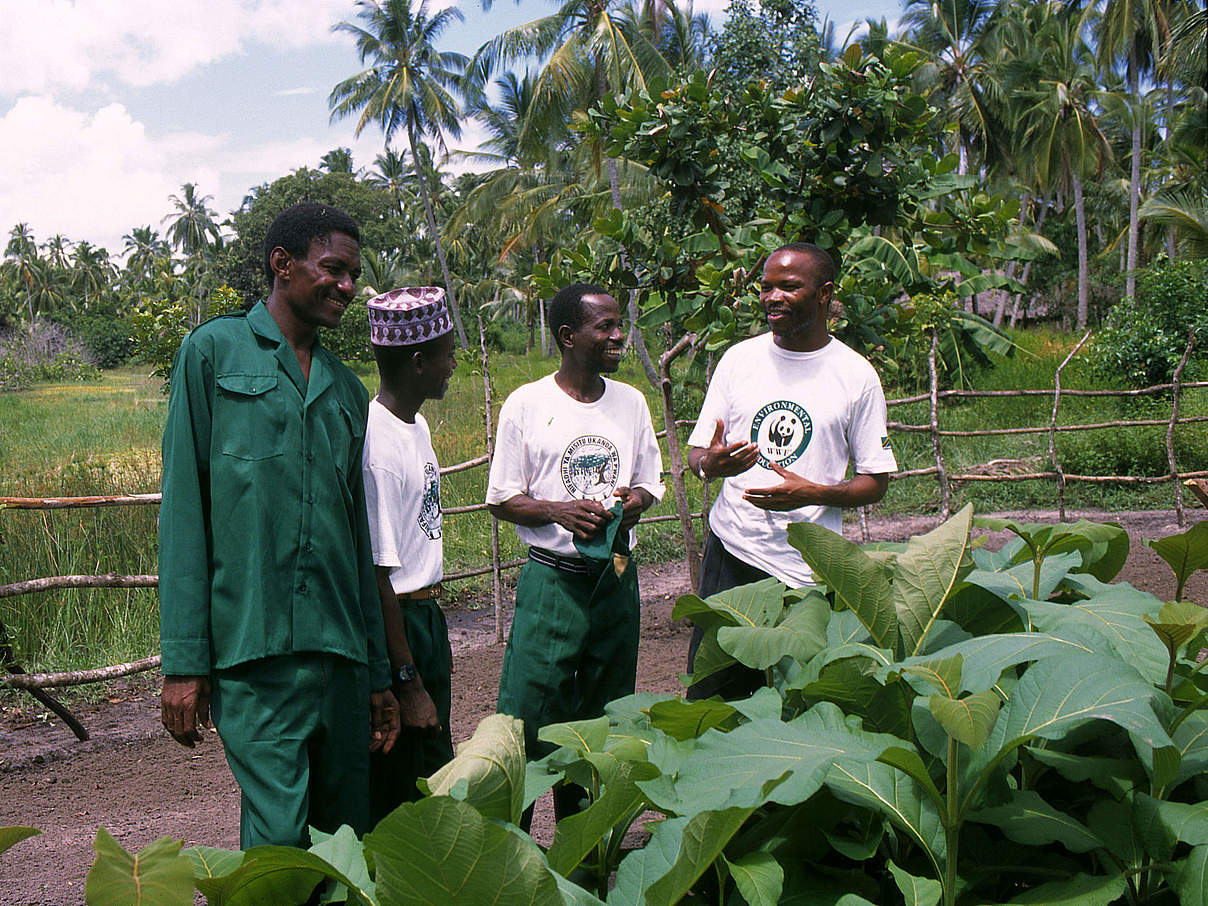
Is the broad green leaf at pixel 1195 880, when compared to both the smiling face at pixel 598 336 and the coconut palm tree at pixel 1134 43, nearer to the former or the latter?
the smiling face at pixel 598 336

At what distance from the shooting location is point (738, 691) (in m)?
2.14

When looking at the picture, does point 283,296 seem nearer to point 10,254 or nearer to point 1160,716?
point 1160,716

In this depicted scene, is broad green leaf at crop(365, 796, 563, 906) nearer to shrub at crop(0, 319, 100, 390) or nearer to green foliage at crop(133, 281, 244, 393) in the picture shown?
green foliage at crop(133, 281, 244, 393)

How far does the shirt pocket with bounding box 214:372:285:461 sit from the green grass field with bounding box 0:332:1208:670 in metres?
4.07

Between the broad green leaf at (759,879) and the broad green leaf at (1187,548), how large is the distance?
67cm

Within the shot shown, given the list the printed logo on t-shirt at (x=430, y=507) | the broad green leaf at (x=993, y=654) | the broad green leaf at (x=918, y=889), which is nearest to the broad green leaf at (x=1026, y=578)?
the broad green leaf at (x=993, y=654)

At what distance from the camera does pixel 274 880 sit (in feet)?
2.65

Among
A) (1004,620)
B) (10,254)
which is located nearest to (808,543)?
(1004,620)

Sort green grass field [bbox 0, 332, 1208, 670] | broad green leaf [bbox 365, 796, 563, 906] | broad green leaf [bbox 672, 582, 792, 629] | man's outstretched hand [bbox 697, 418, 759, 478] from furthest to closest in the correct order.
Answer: green grass field [bbox 0, 332, 1208, 670], man's outstretched hand [bbox 697, 418, 759, 478], broad green leaf [bbox 672, 582, 792, 629], broad green leaf [bbox 365, 796, 563, 906]

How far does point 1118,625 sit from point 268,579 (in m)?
1.49

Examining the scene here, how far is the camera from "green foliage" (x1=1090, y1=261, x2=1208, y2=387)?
1376 cm

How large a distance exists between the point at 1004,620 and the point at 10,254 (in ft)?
228

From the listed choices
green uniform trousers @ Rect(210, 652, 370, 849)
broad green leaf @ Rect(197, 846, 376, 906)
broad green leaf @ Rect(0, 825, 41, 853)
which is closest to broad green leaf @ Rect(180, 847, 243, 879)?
broad green leaf @ Rect(197, 846, 376, 906)

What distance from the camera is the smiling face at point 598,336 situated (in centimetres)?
303
